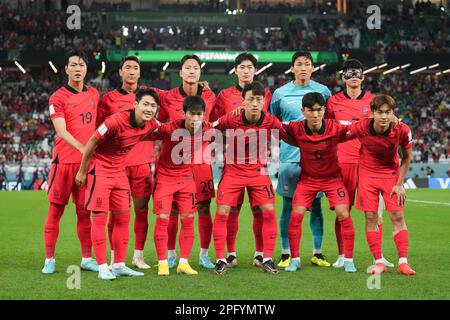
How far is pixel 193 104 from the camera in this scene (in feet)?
23.8

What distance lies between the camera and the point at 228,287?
6324 millimetres

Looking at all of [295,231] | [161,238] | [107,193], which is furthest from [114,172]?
[295,231]

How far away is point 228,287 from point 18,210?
12.4 meters

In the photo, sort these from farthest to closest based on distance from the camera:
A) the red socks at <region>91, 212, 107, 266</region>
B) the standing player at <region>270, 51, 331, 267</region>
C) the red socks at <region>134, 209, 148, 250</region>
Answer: the standing player at <region>270, 51, 331, 267</region> < the red socks at <region>134, 209, 148, 250</region> < the red socks at <region>91, 212, 107, 266</region>

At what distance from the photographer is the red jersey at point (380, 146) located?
729 centimetres

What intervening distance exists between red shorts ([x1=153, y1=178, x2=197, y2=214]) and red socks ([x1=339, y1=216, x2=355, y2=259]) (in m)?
1.60

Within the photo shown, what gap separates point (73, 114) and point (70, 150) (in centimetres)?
40

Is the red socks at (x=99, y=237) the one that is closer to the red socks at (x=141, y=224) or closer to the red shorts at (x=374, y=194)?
the red socks at (x=141, y=224)

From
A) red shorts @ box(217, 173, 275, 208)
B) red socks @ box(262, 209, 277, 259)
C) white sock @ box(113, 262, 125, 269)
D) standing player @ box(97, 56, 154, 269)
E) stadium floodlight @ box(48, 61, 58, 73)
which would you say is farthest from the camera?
stadium floodlight @ box(48, 61, 58, 73)

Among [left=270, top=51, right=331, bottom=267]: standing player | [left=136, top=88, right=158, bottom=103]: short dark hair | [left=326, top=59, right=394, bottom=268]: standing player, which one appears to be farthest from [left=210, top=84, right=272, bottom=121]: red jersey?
[left=136, top=88, right=158, bottom=103]: short dark hair

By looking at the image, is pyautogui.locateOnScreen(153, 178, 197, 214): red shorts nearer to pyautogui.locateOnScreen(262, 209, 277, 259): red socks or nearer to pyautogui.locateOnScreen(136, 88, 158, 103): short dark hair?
pyautogui.locateOnScreen(262, 209, 277, 259): red socks

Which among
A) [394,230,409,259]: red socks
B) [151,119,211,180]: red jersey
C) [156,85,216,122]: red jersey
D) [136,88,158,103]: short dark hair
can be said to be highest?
[136,88,158,103]: short dark hair

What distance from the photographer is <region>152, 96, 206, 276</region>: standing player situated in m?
7.27

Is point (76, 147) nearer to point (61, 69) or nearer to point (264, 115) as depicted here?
point (264, 115)
